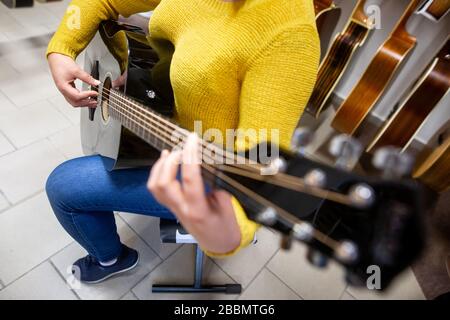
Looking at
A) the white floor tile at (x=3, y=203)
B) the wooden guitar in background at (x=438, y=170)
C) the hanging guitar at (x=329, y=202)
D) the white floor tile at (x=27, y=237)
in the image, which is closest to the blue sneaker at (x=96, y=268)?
the white floor tile at (x=27, y=237)

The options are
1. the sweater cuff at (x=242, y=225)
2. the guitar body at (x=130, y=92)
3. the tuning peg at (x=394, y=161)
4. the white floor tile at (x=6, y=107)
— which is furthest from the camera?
the white floor tile at (x=6, y=107)

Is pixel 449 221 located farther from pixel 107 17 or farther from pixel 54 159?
pixel 54 159

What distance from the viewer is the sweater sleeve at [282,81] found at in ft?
1.66

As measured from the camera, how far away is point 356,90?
1396 mm

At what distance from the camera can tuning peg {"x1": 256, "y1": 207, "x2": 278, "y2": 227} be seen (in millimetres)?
379

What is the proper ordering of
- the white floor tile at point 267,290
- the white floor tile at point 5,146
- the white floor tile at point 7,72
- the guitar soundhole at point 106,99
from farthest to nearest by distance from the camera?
the white floor tile at point 7,72, the white floor tile at point 5,146, the white floor tile at point 267,290, the guitar soundhole at point 106,99

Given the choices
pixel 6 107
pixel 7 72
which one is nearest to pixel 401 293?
pixel 6 107

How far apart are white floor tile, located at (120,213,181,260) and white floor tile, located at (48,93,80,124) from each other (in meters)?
0.58

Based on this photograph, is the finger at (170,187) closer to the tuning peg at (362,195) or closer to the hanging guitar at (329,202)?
the hanging guitar at (329,202)

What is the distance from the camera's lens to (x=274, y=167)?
386 mm

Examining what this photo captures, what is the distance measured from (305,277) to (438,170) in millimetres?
701

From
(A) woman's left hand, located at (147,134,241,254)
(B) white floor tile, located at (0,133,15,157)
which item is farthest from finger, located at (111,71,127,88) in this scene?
(B) white floor tile, located at (0,133,15,157)

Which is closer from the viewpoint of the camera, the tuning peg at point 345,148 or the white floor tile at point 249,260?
the tuning peg at point 345,148

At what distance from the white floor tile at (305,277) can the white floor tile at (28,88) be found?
1.32 metres
